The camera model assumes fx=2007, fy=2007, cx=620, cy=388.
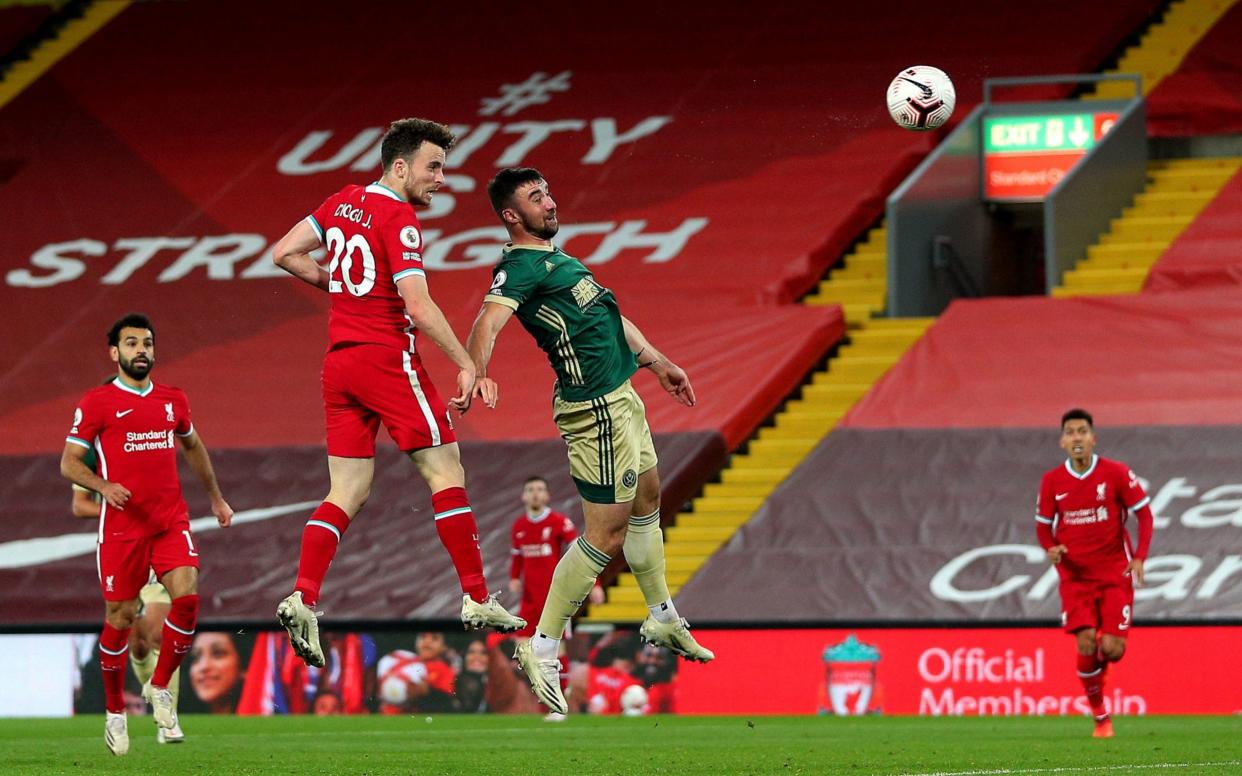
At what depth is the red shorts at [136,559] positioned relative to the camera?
36.2ft

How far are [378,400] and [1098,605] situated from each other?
6.10 m

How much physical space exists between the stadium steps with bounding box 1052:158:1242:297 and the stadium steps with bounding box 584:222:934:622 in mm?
1814

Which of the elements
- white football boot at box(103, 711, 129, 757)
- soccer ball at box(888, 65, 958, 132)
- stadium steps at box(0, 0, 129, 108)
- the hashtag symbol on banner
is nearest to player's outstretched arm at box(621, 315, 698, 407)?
white football boot at box(103, 711, 129, 757)

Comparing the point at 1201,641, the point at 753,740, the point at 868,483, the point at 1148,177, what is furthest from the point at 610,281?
the point at 753,740

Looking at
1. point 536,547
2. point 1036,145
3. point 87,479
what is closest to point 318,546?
point 87,479

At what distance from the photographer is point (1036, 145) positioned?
854 inches

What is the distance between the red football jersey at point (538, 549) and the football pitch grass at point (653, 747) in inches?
48.1

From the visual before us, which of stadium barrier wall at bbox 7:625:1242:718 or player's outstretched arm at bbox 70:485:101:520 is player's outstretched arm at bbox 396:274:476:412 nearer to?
player's outstretched arm at bbox 70:485:101:520

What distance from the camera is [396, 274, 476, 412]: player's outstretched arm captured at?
777 cm

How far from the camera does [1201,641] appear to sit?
14945 millimetres

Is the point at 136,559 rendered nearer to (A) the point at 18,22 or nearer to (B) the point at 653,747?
(B) the point at 653,747

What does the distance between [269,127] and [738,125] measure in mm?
6177

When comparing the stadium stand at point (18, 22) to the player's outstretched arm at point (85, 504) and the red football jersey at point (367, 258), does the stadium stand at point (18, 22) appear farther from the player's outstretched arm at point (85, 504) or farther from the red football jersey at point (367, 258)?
the red football jersey at point (367, 258)

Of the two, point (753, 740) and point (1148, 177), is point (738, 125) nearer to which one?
point (1148, 177)
